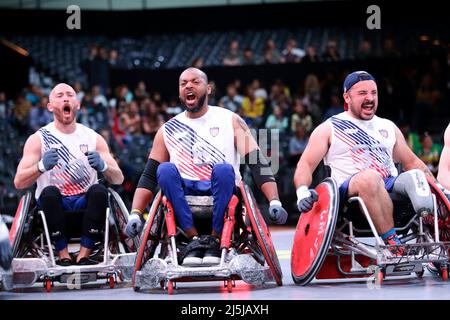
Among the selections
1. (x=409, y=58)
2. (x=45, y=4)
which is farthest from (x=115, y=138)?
(x=45, y=4)

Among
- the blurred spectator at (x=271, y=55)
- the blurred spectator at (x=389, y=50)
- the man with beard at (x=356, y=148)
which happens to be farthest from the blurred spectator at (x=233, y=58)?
the man with beard at (x=356, y=148)

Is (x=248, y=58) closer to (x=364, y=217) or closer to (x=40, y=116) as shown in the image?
(x=40, y=116)

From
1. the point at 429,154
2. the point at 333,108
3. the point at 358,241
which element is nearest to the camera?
the point at 358,241

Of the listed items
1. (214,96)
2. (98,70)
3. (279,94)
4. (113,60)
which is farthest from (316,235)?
(113,60)

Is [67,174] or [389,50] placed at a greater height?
[389,50]

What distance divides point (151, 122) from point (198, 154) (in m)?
7.88

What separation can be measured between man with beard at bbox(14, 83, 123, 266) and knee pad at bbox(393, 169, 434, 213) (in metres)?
2.05

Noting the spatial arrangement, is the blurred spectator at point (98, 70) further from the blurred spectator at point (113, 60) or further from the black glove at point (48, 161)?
the black glove at point (48, 161)

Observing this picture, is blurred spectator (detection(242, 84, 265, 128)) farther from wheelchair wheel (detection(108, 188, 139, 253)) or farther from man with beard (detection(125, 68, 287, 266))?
man with beard (detection(125, 68, 287, 266))

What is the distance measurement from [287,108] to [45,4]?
23.9 feet

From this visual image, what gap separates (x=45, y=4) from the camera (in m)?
18.7

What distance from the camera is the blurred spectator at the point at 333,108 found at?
1293 centimetres

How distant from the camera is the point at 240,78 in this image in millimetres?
15812

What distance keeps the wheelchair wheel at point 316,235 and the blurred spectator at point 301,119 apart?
6687 mm
